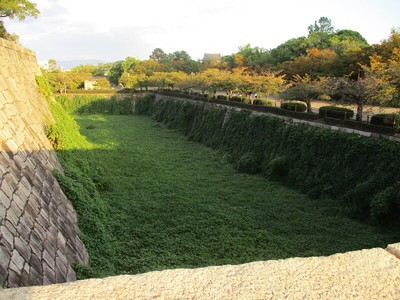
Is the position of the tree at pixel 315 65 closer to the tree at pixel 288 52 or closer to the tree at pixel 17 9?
the tree at pixel 288 52

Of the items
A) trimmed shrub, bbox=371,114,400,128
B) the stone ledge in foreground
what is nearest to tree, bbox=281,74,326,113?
trimmed shrub, bbox=371,114,400,128

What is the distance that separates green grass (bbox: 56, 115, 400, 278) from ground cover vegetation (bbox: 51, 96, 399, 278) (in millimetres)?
Result: 30

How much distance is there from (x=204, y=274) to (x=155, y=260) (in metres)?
5.45

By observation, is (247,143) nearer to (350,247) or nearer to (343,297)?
(350,247)

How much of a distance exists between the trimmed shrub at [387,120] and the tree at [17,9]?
Answer: 110 ft

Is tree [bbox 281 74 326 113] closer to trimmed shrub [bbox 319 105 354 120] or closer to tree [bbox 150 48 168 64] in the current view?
trimmed shrub [bbox 319 105 354 120]

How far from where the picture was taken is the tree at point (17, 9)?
3116 cm

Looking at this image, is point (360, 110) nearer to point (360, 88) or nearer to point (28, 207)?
point (360, 88)

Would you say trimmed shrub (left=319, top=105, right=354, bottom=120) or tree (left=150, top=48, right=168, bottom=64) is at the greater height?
tree (left=150, top=48, right=168, bottom=64)

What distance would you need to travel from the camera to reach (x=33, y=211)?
5070 millimetres

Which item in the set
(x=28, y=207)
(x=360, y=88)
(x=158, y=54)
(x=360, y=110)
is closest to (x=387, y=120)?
(x=360, y=110)

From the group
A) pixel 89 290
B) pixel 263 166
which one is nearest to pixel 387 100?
pixel 263 166

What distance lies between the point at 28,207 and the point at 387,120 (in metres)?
11.7

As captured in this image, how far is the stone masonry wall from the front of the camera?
12.8 ft
